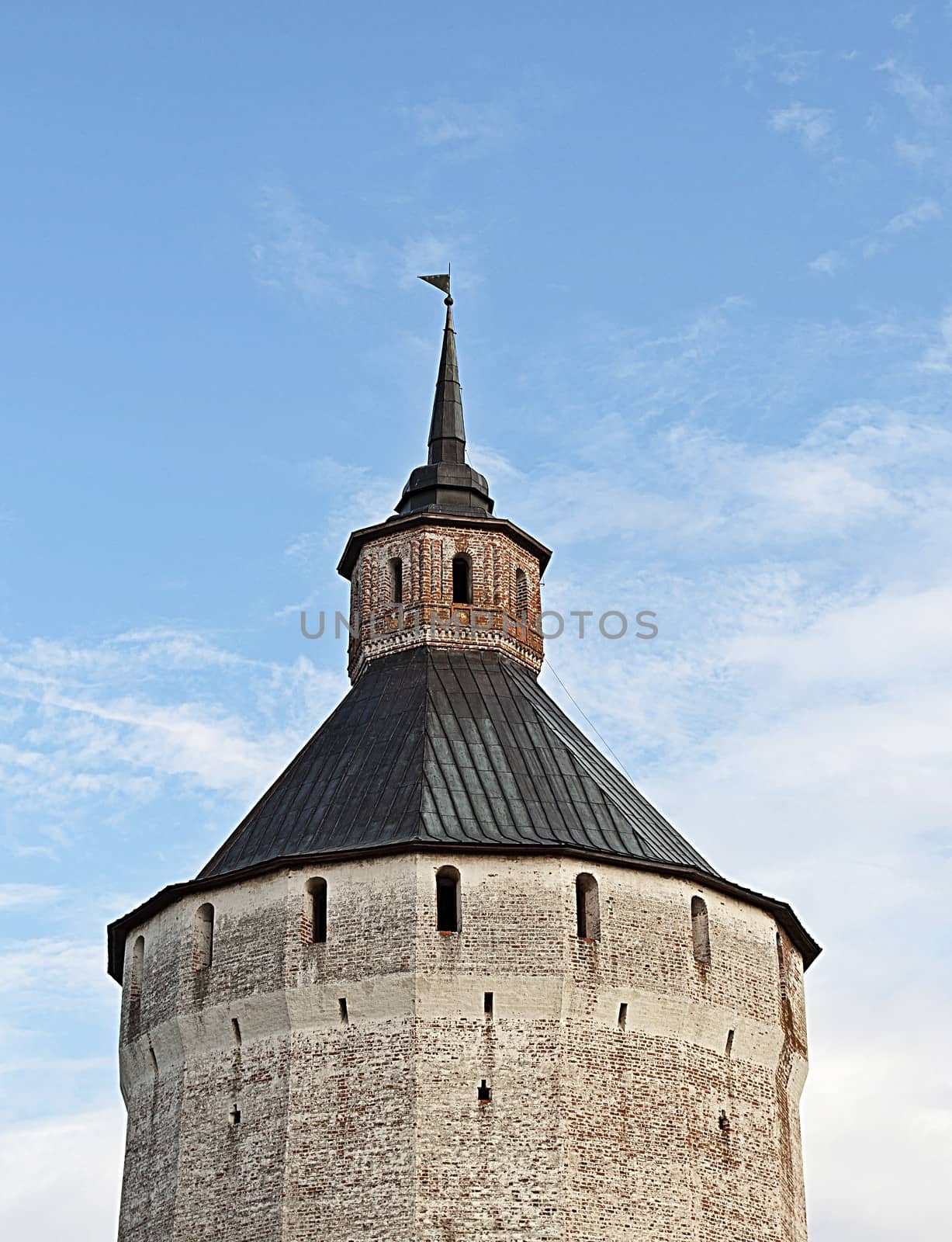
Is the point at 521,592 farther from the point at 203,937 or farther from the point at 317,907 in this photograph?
the point at 203,937

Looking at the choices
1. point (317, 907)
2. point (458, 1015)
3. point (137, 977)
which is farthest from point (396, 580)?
point (458, 1015)

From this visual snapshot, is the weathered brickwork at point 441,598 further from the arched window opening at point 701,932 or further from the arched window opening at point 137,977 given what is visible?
the arched window opening at point 701,932

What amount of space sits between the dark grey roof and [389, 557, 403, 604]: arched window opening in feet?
3.81

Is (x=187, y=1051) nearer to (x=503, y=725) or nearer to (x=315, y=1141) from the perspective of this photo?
(x=315, y=1141)

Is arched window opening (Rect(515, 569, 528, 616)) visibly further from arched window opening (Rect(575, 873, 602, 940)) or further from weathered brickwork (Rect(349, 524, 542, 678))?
arched window opening (Rect(575, 873, 602, 940))

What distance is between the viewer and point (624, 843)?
26766 millimetres

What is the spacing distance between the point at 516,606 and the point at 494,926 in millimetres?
7487

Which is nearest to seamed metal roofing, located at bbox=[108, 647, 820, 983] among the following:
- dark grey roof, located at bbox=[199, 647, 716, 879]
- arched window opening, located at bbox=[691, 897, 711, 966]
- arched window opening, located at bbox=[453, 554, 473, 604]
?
dark grey roof, located at bbox=[199, 647, 716, 879]

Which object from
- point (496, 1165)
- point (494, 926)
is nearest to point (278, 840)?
point (494, 926)

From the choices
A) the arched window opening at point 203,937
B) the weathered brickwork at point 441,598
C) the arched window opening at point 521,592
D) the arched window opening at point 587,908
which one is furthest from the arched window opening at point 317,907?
the arched window opening at point 521,592

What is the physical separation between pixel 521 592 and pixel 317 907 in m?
7.57

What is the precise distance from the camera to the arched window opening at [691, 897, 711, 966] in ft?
87.2

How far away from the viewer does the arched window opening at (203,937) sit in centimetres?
2688

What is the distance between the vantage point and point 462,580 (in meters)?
31.3
